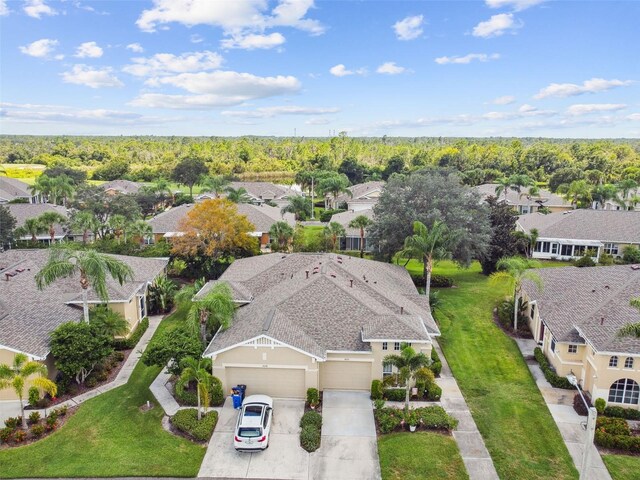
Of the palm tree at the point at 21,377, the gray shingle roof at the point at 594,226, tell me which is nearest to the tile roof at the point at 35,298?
the palm tree at the point at 21,377

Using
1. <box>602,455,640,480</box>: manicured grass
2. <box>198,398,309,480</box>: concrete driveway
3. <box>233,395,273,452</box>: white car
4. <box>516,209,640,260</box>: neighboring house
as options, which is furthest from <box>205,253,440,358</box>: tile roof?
<box>516,209,640,260</box>: neighboring house

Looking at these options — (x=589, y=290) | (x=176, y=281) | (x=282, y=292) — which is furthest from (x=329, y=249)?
(x=589, y=290)

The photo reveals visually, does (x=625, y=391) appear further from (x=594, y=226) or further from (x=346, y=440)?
(x=594, y=226)

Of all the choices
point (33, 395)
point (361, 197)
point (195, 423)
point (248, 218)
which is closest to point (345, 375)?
point (195, 423)

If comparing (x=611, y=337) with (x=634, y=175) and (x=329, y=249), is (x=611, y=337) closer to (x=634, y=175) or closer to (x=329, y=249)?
(x=329, y=249)

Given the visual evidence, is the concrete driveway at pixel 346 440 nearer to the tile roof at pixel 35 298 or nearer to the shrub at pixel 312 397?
the shrub at pixel 312 397

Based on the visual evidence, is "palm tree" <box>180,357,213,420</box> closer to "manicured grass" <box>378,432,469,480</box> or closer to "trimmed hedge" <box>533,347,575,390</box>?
"manicured grass" <box>378,432,469,480</box>
